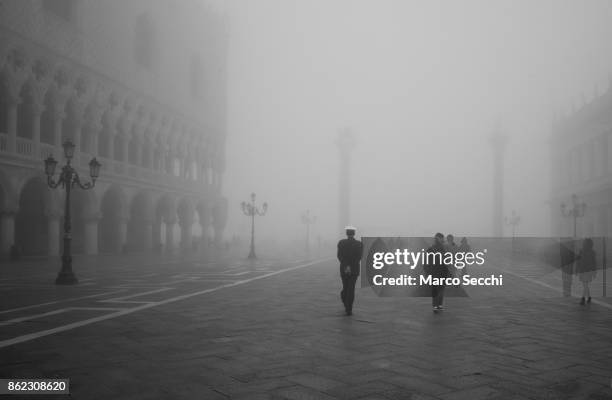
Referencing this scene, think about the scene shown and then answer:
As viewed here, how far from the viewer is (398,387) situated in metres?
4.91

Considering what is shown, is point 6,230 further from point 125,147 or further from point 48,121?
point 125,147

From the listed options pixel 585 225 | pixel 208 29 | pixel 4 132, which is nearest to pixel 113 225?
pixel 4 132

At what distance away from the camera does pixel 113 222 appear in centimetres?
3712

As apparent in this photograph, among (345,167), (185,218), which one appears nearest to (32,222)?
(185,218)

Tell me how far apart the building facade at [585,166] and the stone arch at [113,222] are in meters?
32.7

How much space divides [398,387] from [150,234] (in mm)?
37841

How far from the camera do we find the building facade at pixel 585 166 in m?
45.9

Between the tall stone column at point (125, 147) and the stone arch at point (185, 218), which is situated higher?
the tall stone column at point (125, 147)

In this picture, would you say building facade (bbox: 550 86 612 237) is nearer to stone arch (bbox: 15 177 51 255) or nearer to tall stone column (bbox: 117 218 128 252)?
tall stone column (bbox: 117 218 128 252)

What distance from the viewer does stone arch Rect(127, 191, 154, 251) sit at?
129ft

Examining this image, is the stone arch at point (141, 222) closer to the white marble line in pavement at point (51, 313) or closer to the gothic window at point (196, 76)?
the gothic window at point (196, 76)

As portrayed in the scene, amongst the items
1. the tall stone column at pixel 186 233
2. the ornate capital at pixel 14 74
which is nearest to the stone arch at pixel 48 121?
the ornate capital at pixel 14 74

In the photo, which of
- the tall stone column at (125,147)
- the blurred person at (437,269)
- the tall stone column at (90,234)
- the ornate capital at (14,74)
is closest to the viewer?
the blurred person at (437,269)

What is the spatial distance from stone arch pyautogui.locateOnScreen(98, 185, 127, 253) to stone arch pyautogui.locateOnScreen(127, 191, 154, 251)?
77.3 inches
